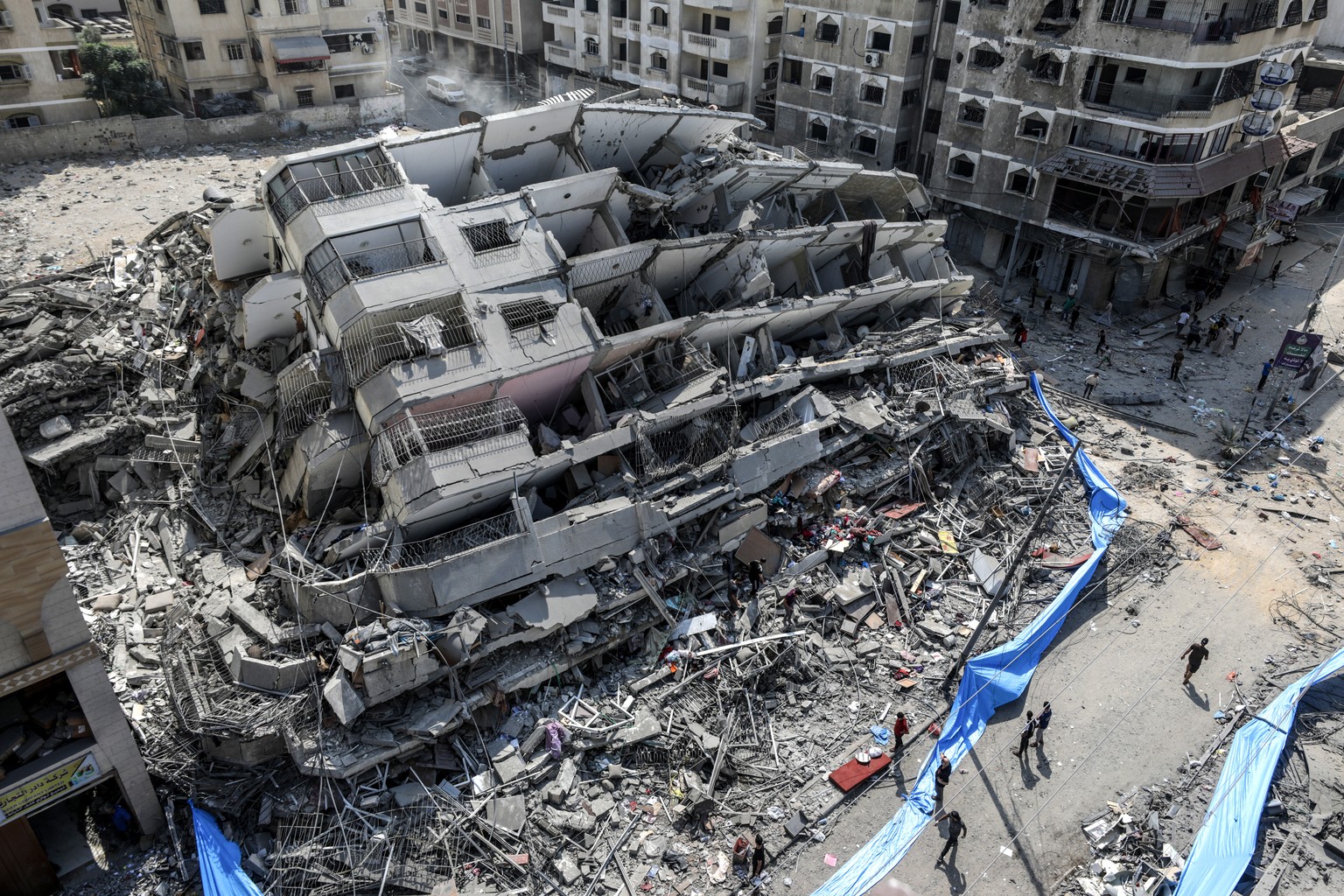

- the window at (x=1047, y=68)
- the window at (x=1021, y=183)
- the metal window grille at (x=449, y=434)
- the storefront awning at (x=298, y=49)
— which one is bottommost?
the metal window grille at (x=449, y=434)

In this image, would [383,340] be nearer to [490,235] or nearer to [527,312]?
[527,312]

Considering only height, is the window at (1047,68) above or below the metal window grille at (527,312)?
above

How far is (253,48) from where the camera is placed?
38938mm

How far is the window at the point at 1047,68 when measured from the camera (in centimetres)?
2861

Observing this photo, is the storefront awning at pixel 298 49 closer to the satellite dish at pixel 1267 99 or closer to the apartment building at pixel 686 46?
the apartment building at pixel 686 46

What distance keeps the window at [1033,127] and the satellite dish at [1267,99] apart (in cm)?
633

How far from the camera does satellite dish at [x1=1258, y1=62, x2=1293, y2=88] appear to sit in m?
27.9

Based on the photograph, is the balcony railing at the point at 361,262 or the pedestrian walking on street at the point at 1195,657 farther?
the balcony railing at the point at 361,262

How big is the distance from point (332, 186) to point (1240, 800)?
64.2ft

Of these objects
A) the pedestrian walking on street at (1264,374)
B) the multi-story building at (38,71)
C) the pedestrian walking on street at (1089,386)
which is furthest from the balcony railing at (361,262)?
the multi-story building at (38,71)

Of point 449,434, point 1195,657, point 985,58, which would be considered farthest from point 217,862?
point 985,58

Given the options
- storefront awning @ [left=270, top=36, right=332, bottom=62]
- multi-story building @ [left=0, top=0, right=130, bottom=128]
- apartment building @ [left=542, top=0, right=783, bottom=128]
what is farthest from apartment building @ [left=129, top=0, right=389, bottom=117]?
apartment building @ [left=542, top=0, right=783, bottom=128]

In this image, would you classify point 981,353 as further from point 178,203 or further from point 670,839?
point 178,203

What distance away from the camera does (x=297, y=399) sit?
17891mm
